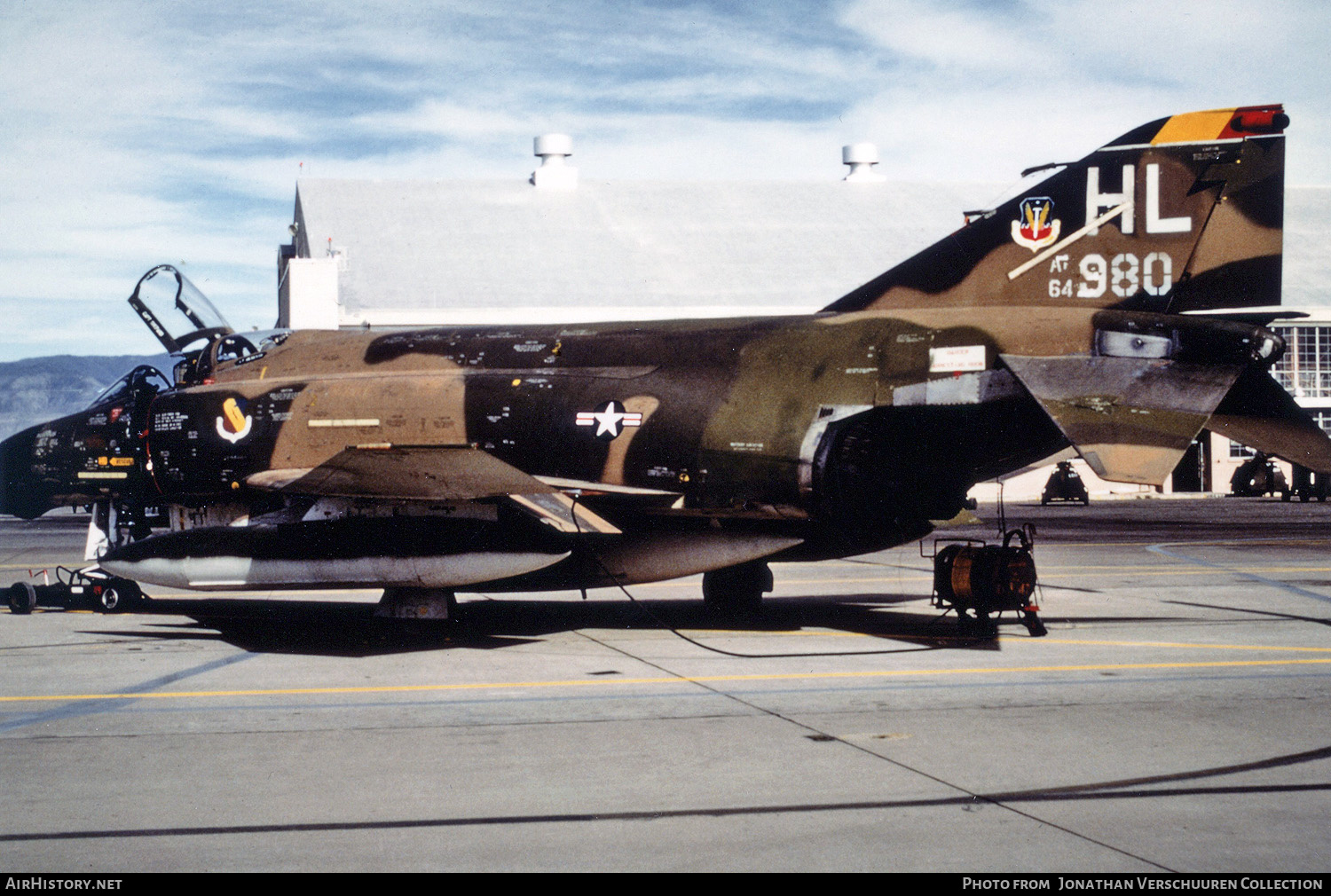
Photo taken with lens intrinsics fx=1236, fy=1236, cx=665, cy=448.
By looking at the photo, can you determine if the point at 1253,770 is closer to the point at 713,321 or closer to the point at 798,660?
the point at 798,660

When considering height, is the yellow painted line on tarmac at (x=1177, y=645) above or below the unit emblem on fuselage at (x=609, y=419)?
below

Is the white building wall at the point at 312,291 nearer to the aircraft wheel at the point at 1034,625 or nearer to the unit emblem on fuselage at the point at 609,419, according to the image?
the unit emblem on fuselage at the point at 609,419

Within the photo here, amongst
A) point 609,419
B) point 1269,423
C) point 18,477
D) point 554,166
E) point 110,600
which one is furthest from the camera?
point 554,166

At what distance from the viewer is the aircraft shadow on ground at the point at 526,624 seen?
1252 centimetres

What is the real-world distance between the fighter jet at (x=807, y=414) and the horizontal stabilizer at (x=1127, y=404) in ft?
0.16

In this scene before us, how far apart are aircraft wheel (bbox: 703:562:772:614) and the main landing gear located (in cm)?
225

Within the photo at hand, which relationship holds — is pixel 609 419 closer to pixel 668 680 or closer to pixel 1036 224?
pixel 668 680

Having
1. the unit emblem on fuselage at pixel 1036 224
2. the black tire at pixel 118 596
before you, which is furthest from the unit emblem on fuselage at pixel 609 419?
the black tire at pixel 118 596

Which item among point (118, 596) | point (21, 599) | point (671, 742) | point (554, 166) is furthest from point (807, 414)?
point (554, 166)

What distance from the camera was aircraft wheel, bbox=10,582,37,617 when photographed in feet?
49.8

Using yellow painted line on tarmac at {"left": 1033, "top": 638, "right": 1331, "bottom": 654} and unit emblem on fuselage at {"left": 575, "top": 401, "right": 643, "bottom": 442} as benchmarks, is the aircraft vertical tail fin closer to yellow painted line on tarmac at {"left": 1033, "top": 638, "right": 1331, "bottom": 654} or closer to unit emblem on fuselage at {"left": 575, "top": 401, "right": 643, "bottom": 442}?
yellow painted line on tarmac at {"left": 1033, "top": 638, "right": 1331, "bottom": 654}

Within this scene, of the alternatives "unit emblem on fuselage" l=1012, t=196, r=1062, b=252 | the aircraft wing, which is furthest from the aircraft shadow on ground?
"unit emblem on fuselage" l=1012, t=196, r=1062, b=252

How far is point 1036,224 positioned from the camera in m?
12.7

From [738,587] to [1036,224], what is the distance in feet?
17.4
